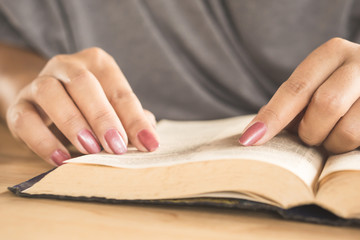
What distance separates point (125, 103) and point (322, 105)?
31cm

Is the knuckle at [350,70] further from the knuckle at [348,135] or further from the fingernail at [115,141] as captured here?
the fingernail at [115,141]

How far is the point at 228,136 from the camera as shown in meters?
0.59

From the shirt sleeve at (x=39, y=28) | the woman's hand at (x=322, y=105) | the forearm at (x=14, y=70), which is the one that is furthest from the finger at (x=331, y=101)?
the shirt sleeve at (x=39, y=28)

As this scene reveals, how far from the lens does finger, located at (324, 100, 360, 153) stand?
0.51 meters

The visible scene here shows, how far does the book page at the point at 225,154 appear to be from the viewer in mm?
443

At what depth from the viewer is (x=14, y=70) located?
0.99 meters

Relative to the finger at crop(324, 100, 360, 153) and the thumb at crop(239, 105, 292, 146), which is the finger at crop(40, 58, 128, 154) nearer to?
the thumb at crop(239, 105, 292, 146)

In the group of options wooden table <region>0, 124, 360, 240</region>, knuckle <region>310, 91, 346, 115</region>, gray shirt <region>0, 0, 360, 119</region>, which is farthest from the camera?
gray shirt <region>0, 0, 360, 119</region>

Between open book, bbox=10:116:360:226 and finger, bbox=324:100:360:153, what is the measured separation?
0.02 metres

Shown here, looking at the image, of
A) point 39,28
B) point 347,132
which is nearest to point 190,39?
point 39,28

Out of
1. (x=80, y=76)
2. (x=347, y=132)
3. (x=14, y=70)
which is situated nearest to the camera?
(x=347, y=132)

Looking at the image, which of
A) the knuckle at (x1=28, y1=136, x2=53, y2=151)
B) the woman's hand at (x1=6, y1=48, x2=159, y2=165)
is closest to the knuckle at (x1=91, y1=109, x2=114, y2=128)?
the woman's hand at (x1=6, y1=48, x2=159, y2=165)

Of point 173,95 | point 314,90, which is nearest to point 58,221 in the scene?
point 314,90

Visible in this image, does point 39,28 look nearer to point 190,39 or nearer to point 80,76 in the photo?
point 190,39
